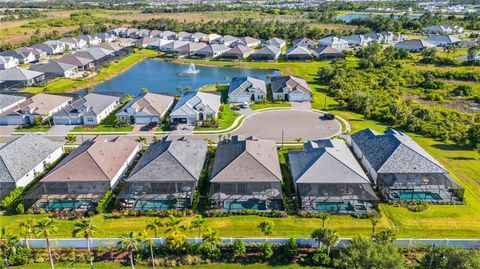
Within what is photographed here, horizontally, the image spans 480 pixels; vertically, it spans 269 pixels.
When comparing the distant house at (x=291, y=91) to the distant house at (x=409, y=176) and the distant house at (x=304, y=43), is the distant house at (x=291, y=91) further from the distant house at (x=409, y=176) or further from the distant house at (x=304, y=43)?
the distant house at (x=304, y=43)

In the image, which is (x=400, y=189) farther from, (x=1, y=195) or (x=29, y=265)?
(x=1, y=195)

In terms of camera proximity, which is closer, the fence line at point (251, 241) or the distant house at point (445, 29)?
the fence line at point (251, 241)

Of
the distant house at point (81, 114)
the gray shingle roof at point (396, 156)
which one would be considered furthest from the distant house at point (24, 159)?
the gray shingle roof at point (396, 156)

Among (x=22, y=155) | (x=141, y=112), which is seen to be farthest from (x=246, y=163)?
(x=141, y=112)

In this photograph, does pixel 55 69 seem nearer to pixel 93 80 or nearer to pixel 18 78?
pixel 93 80

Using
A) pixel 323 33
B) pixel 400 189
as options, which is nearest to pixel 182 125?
pixel 400 189
